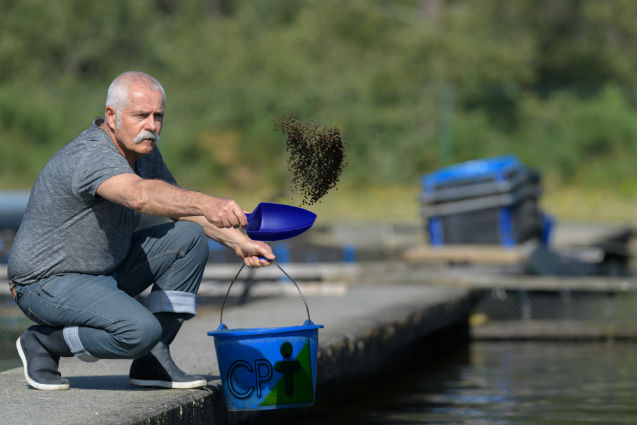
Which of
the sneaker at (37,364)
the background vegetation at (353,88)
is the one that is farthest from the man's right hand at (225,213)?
the background vegetation at (353,88)

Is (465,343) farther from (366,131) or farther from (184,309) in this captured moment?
(366,131)

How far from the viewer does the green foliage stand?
29.3 m

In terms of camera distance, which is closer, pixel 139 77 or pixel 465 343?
pixel 139 77

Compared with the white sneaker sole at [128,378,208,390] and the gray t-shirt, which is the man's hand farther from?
the white sneaker sole at [128,378,208,390]

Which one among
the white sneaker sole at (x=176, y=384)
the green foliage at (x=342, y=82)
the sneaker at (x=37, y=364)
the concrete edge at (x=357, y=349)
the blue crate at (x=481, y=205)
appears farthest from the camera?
the green foliage at (x=342, y=82)

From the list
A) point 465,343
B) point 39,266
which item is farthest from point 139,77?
point 465,343

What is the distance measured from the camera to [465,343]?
34.5 feet

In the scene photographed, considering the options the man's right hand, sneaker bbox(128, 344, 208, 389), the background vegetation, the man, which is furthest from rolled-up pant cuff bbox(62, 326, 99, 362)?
the background vegetation

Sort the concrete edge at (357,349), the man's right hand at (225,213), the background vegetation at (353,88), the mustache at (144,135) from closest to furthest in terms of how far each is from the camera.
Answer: the man's right hand at (225,213) < the mustache at (144,135) < the concrete edge at (357,349) < the background vegetation at (353,88)

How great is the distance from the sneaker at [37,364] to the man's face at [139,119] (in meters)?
1.00

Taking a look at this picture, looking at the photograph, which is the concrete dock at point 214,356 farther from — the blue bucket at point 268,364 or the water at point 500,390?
the water at point 500,390

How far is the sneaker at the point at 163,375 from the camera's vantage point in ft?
16.1

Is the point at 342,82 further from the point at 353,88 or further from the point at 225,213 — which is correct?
the point at 225,213

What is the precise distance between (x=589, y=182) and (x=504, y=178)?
15003 mm
